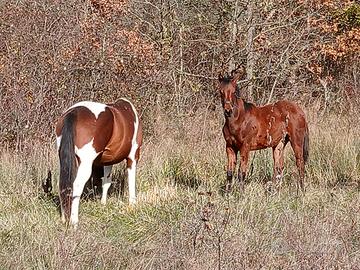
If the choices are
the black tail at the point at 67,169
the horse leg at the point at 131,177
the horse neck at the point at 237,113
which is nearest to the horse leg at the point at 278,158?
the horse neck at the point at 237,113

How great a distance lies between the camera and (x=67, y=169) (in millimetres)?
6344

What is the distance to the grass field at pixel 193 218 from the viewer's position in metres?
4.84

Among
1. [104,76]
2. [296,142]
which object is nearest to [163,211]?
[296,142]

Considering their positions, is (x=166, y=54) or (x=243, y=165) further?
(x=166, y=54)

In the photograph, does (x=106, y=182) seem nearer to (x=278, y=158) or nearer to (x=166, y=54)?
(x=278, y=158)

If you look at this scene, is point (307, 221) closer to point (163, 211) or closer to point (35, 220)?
point (163, 211)

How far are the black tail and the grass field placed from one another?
0.23 meters

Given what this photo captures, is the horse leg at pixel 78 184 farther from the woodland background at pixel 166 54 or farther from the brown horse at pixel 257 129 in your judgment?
the woodland background at pixel 166 54

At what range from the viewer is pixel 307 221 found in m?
5.84

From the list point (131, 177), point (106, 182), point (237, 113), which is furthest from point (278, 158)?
point (106, 182)

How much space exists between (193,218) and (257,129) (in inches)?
106

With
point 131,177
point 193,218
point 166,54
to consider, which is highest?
point 166,54

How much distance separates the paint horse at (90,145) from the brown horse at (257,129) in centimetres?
114

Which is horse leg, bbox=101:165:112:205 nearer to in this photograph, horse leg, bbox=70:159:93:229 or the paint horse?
the paint horse
